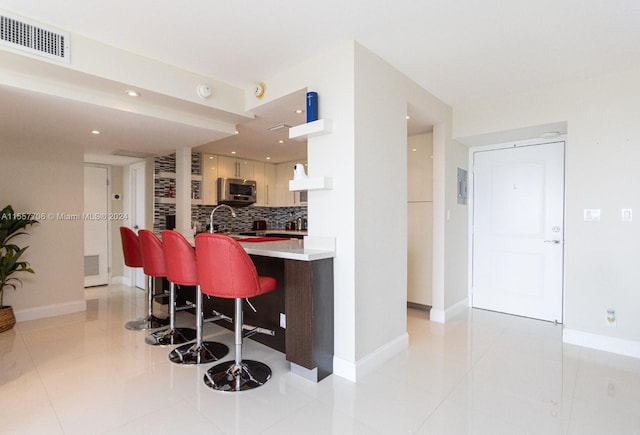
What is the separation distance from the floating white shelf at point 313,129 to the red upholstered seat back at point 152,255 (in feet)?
5.29

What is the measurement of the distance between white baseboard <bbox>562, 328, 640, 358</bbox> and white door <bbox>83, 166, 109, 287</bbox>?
6531mm

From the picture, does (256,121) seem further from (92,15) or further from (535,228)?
(535,228)

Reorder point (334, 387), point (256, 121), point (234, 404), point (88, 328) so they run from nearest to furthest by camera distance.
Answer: point (234, 404), point (334, 387), point (88, 328), point (256, 121)

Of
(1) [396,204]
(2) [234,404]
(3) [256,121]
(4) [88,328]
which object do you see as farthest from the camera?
(3) [256,121]

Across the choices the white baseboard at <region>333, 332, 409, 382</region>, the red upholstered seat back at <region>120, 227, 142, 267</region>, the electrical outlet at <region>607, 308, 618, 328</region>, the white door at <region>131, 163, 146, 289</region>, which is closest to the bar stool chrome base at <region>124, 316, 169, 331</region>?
the red upholstered seat back at <region>120, 227, 142, 267</region>

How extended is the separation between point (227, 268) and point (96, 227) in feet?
15.3

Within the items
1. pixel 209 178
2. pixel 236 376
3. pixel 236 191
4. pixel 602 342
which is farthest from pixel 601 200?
pixel 209 178

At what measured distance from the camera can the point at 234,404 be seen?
80.8 inches

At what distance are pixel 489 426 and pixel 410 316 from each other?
209 centimetres

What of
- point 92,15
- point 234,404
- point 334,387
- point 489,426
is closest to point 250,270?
point 234,404

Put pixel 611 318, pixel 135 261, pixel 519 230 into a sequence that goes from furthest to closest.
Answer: pixel 519 230
pixel 135 261
pixel 611 318

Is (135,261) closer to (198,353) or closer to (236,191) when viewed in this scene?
(198,353)

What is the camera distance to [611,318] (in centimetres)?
294

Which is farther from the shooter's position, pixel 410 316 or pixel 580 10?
pixel 410 316
